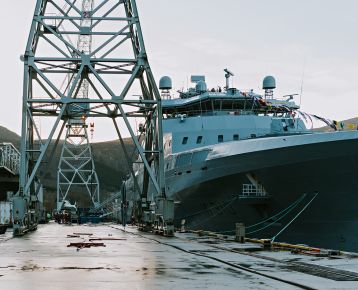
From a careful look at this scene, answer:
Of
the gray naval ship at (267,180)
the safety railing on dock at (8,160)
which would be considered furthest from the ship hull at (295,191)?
the safety railing on dock at (8,160)

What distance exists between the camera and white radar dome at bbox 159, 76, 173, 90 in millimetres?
53125

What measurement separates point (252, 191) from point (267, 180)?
5.25 feet

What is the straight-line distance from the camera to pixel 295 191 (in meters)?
29.0

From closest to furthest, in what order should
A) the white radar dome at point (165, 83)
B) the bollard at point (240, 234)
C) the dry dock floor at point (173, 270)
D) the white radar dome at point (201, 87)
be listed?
the dry dock floor at point (173, 270)
the bollard at point (240, 234)
the white radar dome at point (201, 87)
the white radar dome at point (165, 83)

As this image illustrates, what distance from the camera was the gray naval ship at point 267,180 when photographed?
90.0 ft

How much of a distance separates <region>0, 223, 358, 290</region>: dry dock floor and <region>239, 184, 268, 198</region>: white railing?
8991 millimetres

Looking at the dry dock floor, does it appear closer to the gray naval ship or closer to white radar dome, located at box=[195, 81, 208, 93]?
the gray naval ship

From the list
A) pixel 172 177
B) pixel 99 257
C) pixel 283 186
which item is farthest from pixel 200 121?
pixel 99 257

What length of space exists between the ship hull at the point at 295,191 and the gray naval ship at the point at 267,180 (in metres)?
0.04

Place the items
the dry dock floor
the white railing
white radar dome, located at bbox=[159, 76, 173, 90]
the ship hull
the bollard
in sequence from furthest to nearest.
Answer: white radar dome, located at bbox=[159, 76, 173, 90], the white railing, the ship hull, the bollard, the dry dock floor

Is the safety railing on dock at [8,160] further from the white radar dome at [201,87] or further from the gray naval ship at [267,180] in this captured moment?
the white radar dome at [201,87]

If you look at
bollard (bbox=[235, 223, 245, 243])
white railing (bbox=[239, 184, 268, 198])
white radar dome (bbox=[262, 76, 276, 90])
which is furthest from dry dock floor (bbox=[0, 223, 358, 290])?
white radar dome (bbox=[262, 76, 276, 90])

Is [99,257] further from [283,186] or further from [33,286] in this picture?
[283,186]

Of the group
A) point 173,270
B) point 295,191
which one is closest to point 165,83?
point 295,191
